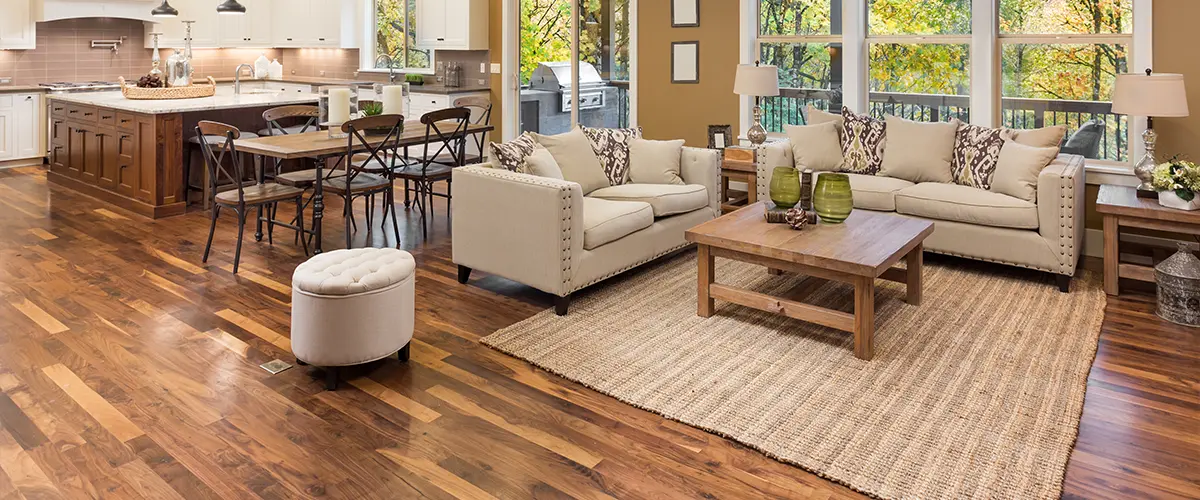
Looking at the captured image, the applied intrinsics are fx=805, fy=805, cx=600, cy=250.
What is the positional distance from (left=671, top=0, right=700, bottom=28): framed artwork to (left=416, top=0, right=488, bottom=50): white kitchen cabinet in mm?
2388

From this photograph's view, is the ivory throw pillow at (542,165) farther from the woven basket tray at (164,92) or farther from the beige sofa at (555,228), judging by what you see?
the woven basket tray at (164,92)

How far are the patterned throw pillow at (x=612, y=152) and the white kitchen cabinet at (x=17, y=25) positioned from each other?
700cm

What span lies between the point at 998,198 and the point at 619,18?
412 cm

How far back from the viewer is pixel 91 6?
28.7 ft

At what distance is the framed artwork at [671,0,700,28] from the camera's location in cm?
689

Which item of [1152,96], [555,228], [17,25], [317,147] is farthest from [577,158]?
[17,25]

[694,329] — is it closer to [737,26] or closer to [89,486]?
[89,486]

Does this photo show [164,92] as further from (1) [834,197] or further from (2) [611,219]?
(1) [834,197]

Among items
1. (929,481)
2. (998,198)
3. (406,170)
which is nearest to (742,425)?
(929,481)

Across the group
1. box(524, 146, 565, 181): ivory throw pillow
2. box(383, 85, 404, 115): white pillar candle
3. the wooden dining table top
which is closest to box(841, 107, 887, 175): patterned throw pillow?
box(524, 146, 565, 181): ivory throw pillow

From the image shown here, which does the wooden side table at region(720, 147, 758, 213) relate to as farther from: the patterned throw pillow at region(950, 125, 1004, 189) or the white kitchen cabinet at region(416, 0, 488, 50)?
the white kitchen cabinet at region(416, 0, 488, 50)

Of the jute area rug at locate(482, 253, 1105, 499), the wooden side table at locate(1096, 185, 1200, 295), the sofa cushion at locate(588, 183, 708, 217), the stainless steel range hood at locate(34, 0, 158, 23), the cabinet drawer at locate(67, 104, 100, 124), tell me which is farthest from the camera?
the stainless steel range hood at locate(34, 0, 158, 23)

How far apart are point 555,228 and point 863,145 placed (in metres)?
2.61

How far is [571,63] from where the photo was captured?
26.9ft
